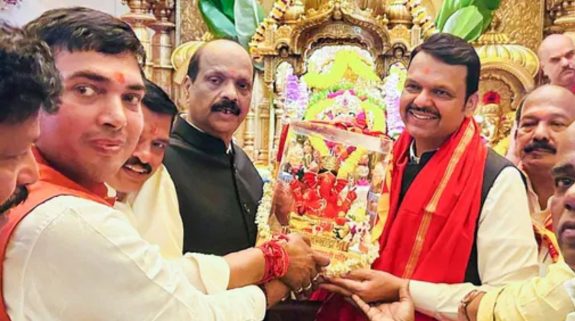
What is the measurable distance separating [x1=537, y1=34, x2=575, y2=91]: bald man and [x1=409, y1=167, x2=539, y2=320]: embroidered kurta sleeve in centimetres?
178

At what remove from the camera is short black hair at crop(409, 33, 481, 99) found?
68.8 inches

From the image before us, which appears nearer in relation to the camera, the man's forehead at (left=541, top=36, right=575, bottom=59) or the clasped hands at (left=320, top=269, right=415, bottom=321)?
the clasped hands at (left=320, top=269, right=415, bottom=321)

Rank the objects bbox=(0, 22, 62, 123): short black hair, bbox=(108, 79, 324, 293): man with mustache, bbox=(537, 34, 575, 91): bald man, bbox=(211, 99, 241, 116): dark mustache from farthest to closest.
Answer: bbox=(537, 34, 575, 91): bald man → bbox=(211, 99, 241, 116): dark mustache → bbox=(108, 79, 324, 293): man with mustache → bbox=(0, 22, 62, 123): short black hair

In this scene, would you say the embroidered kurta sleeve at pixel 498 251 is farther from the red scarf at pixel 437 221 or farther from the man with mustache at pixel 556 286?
the man with mustache at pixel 556 286

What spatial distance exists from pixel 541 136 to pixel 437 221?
1.77ft

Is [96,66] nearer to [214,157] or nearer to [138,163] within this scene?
[138,163]

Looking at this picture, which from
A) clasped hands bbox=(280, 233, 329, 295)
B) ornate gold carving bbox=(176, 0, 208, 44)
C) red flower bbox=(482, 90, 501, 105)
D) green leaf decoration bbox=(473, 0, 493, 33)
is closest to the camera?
clasped hands bbox=(280, 233, 329, 295)

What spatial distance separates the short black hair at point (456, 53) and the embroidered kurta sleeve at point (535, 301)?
2.11 ft

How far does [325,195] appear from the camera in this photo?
1.62 meters

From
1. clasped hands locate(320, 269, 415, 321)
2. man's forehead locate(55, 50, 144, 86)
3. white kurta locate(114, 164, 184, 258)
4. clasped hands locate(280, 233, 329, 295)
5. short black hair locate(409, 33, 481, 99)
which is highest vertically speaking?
short black hair locate(409, 33, 481, 99)

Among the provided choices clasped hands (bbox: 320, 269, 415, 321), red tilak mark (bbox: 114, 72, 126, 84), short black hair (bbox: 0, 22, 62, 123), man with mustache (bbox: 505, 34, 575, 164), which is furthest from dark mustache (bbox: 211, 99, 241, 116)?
man with mustache (bbox: 505, 34, 575, 164)

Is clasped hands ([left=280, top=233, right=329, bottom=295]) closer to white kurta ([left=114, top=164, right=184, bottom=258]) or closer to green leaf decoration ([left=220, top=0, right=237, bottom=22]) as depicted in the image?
white kurta ([left=114, top=164, right=184, bottom=258])

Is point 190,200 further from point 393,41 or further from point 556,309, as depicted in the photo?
point 393,41

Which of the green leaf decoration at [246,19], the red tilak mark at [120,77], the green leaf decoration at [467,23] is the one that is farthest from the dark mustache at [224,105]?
the green leaf decoration at [467,23]
